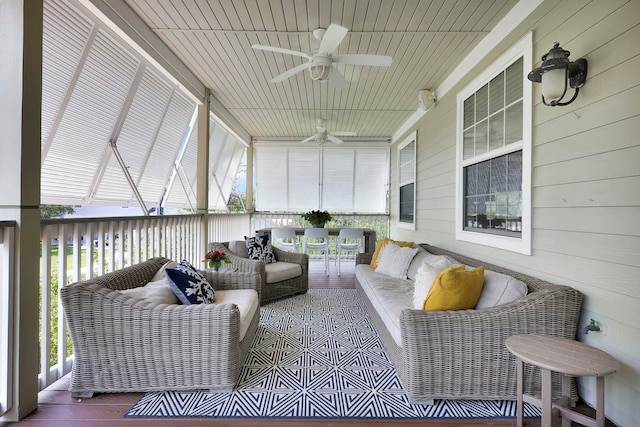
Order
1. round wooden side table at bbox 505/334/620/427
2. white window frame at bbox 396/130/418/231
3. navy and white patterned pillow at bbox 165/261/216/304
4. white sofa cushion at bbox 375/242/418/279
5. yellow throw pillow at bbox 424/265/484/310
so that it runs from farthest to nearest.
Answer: white window frame at bbox 396/130/418/231
white sofa cushion at bbox 375/242/418/279
navy and white patterned pillow at bbox 165/261/216/304
yellow throw pillow at bbox 424/265/484/310
round wooden side table at bbox 505/334/620/427

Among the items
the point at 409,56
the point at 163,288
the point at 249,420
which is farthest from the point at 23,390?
the point at 409,56

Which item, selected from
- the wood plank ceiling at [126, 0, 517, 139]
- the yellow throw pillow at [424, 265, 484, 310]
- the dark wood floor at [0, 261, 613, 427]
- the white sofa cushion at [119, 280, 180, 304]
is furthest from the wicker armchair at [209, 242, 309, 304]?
the wood plank ceiling at [126, 0, 517, 139]

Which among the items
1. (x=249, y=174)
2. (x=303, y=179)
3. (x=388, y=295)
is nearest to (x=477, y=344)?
(x=388, y=295)

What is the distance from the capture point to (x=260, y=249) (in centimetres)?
431

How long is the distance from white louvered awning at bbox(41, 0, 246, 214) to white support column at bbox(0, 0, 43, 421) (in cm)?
63

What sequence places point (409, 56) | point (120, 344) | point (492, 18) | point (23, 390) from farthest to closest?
1. point (409, 56)
2. point (492, 18)
3. point (120, 344)
4. point (23, 390)

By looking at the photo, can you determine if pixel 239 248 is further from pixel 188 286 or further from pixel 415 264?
pixel 415 264

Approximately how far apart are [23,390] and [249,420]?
1.25 metres

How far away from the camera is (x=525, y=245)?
2.34 m

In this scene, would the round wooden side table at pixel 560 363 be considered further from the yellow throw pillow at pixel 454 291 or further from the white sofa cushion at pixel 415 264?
the white sofa cushion at pixel 415 264

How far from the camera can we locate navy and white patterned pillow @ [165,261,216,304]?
86.5 inches

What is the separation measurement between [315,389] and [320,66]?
8.46ft

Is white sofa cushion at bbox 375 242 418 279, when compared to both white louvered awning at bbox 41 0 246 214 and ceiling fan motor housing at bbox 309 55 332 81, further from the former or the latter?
white louvered awning at bbox 41 0 246 214

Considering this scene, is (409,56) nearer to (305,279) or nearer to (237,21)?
(237,21)
